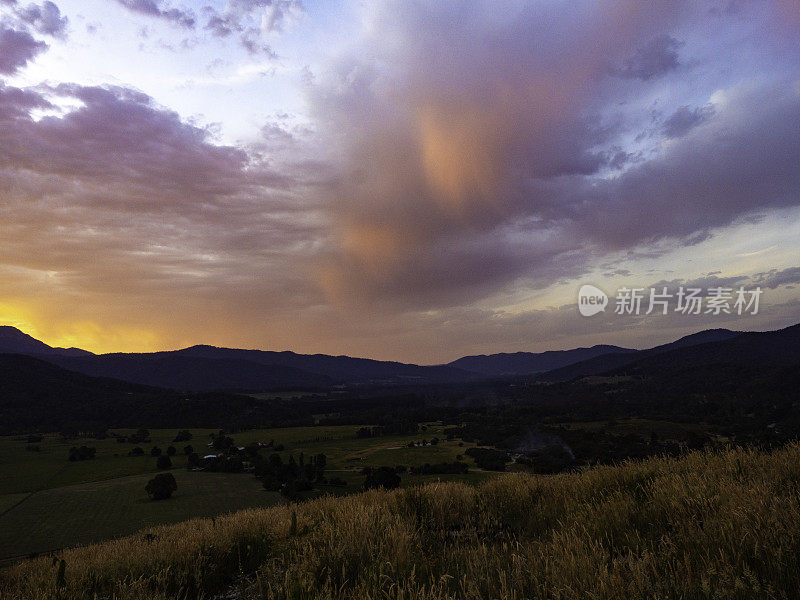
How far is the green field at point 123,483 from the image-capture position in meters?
68.8

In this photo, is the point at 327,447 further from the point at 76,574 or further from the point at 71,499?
the point at 76,574

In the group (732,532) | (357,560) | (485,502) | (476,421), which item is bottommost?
(476,421)

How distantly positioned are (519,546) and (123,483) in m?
132

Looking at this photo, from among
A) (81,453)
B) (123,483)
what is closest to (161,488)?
(123,483)

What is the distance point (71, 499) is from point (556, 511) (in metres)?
119

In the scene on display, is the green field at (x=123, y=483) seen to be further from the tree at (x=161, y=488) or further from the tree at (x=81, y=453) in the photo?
the tree at (x=81, y=453)

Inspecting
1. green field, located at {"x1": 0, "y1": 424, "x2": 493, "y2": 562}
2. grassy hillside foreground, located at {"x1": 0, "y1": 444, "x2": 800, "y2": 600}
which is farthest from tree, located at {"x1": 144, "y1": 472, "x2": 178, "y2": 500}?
grassy hillside foreground, located at {"x1": 0, "y1": 444, "x2": 800, "y2": 600}

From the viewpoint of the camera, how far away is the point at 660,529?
16.2 ft

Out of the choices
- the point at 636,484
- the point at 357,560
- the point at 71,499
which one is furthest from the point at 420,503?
the point at 71,499

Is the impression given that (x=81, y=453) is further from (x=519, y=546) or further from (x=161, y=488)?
(x=519, y=546)

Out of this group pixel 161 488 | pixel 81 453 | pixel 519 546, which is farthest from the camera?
pixel 81 453

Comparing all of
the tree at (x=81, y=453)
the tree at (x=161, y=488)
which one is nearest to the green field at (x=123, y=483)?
the tree at (x=161, y=488)

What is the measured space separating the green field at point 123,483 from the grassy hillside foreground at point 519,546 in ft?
88.9

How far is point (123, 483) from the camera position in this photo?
10300cm
